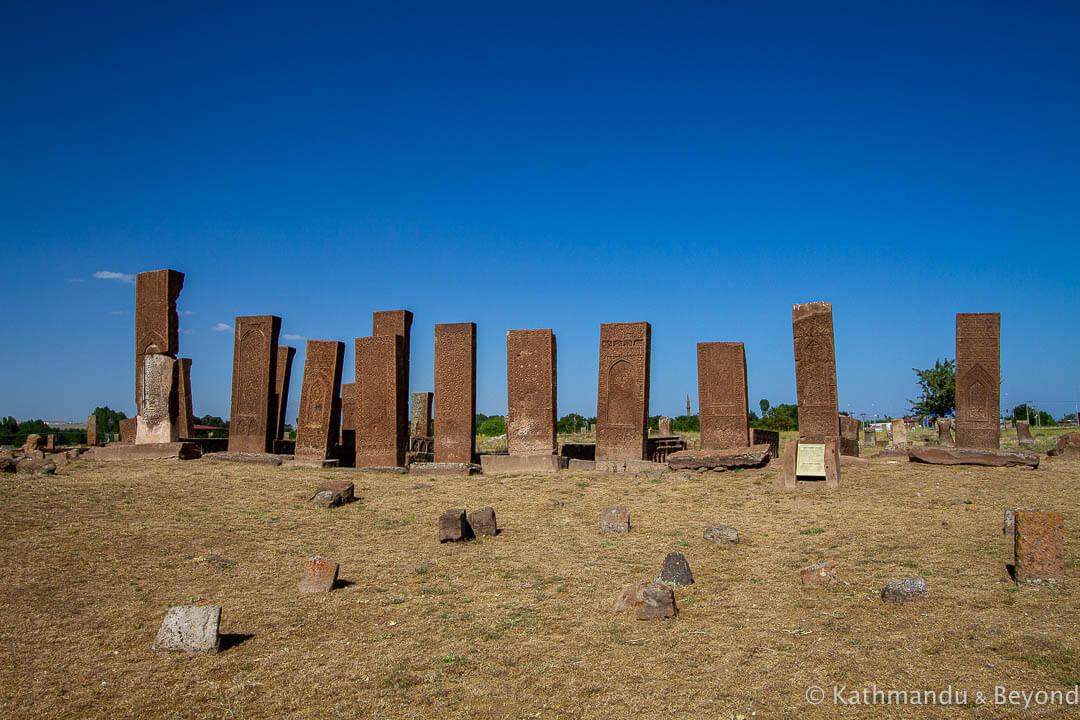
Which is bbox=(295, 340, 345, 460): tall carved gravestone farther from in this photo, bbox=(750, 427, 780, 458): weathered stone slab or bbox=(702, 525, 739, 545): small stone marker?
bbox=(702, 525, 739, 545): small stone marker

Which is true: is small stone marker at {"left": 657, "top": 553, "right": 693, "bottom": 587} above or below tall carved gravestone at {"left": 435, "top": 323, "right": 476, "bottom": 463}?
below

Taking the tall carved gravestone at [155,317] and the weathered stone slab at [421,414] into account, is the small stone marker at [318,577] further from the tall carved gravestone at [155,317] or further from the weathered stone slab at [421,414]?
the weathered stone slab at [421,414]

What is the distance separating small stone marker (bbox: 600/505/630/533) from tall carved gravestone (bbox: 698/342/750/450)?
5.05 meters

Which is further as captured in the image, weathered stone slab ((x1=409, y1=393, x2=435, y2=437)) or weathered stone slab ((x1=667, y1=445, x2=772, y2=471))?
weathered stone slab ((x1=409, y1=393, x2=435, y2=437))

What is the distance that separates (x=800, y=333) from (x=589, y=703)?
9096mm

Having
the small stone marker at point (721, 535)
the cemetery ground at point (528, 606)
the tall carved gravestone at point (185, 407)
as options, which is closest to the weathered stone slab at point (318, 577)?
the cemetery ground at point (528, 606)

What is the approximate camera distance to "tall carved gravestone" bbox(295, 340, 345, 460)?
13.2 metres

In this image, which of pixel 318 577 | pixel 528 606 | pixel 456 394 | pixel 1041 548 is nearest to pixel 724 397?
pixel 456 394

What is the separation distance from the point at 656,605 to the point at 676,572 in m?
0.81

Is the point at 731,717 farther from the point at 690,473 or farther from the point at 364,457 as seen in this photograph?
the point at 364,457

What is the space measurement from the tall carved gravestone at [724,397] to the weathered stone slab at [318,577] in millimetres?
8110

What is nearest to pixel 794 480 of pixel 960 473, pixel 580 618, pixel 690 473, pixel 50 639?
pixel 690 473

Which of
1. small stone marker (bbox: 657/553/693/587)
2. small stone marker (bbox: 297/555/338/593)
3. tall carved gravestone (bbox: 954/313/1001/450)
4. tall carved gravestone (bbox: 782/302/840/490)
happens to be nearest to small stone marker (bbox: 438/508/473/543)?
small stone marker (bbox: 297/555/338/593)

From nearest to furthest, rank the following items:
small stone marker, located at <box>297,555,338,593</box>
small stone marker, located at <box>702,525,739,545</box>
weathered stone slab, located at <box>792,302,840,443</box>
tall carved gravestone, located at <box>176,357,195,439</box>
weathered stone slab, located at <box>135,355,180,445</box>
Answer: small stone marker, located at <box>297,555,338,593</box> < small stone marker, located at <box>702,525,739,545</box> < weathered stone slab, located at <box>792,302,840,443</box> < weathered stone slab, located at <box>135,355,180,445</box> < tall carved gravestone, located at <box>176,357,195,439</box>
